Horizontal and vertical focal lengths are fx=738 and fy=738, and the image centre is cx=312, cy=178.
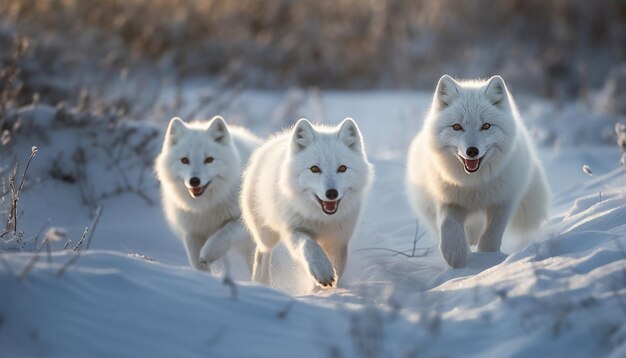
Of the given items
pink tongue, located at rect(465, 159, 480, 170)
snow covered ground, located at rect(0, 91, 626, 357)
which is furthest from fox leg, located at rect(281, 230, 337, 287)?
pink tongue, located at rect(465, 159, 480, 170)

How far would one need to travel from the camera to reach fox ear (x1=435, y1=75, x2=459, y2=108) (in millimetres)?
5098

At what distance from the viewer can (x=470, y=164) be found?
4836 millimetres

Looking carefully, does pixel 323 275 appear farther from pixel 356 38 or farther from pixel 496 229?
pixel 356 38

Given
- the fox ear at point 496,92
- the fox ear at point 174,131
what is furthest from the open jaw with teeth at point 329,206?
the fox ear at point 174,131

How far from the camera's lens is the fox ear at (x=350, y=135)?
519cm

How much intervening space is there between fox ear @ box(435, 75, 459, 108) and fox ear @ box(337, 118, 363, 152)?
2.01 feet

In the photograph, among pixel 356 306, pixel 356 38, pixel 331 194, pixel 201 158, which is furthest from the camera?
pixel 356 38

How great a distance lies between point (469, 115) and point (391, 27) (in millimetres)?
11724

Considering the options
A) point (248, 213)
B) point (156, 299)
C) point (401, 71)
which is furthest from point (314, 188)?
point (401, 71)

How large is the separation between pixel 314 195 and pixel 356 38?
11.6m

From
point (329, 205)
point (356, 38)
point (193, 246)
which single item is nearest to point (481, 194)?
point (329, 205)

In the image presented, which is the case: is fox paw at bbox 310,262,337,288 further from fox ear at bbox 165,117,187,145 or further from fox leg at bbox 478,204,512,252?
fox ear at bbox 165,117,187,145

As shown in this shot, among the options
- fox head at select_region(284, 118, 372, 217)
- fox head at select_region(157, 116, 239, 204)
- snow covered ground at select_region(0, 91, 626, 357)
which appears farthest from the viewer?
fox head at select_region(157, 116, 239, 204)

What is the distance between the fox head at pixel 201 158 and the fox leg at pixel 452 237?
166cm
